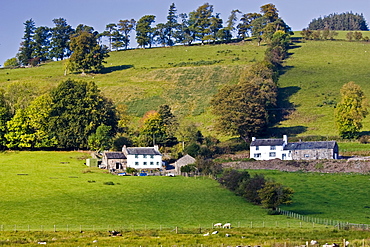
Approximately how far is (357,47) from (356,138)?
275 feet

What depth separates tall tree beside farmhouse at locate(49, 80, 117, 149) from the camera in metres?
108

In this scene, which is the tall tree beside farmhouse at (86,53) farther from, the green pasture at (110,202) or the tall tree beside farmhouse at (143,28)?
the green pasture at (110,202)

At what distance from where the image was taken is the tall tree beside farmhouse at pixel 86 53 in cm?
16338

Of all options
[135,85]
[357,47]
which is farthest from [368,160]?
[357,47]

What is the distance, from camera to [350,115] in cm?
10362

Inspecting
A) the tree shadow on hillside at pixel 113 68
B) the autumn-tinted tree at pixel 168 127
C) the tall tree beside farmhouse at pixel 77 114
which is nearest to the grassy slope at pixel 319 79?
the autumn-tinted tree at pixel 168 127

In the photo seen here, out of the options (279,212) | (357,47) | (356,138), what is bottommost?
(279,212)

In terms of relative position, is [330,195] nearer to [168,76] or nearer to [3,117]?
[3,117]

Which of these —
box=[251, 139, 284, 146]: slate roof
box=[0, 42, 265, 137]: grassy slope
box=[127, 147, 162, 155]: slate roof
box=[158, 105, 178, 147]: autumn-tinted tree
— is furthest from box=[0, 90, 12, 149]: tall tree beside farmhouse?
box=[251, 139, 284, 146]: slate roof

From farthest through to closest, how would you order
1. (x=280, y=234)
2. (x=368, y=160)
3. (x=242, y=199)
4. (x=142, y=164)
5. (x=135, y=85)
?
(x=135, y=85) → (x=142, y=164) → (x=368, y=160) → (x=242, y=199) → (x=280, y=234)

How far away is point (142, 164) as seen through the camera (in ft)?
315

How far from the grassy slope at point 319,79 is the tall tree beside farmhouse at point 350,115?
15.8 ft

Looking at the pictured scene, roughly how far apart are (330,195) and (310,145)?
26.4m

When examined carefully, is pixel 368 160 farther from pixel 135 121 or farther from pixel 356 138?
pixel 135 121
